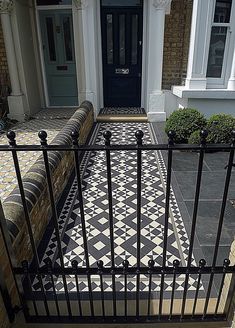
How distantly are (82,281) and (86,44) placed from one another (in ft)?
17.3

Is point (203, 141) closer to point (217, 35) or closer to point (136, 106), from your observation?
point (217, 35)

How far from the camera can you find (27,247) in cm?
218

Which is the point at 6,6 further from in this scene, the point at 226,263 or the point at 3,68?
the point at 226,263

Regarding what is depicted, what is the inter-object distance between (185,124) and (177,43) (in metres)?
2.68

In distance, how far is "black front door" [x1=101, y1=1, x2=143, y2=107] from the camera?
6364mm

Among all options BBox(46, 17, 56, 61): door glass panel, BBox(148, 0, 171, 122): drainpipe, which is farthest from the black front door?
BBox(46, 17, 56, 61): door glass panel

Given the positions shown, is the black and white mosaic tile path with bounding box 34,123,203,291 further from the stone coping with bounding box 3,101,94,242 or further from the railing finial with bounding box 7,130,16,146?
the railing finial with bounding box 7,130,16,146

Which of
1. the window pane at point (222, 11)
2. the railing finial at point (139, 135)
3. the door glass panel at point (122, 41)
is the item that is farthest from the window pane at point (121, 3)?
the railing finial at point (139, 135)

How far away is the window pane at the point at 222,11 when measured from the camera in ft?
17.3

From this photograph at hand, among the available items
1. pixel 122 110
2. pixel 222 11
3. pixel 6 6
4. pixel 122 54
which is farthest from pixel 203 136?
pixel 6 6

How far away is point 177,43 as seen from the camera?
6301mm

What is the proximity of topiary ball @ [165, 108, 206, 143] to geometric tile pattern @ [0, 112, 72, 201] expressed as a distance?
8.12 feet

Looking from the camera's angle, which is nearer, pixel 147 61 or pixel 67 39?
pixel 147 61

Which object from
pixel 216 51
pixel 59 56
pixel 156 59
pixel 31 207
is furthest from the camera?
pixel 59 56
